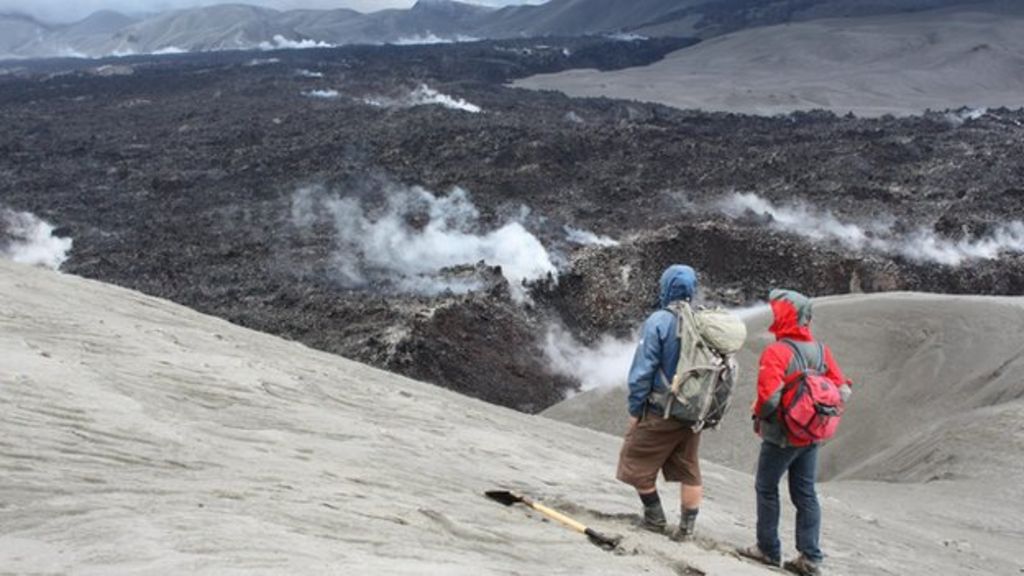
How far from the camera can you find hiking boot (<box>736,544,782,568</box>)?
15.8 ft

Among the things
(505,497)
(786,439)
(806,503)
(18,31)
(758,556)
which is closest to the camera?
(786,439)

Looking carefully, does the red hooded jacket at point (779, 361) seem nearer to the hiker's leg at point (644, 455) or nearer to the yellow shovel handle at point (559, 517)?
the hiker's leg at point (644, 455)

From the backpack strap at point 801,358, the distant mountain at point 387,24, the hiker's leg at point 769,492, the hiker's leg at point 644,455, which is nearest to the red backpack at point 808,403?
the backpack strap at point 801,358

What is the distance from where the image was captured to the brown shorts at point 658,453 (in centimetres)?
454

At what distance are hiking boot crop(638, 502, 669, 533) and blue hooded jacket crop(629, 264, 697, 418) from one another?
26.0 inches

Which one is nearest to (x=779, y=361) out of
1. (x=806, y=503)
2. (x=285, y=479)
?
(x=806, y=503)

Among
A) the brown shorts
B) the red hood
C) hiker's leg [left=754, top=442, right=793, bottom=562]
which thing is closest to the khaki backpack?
the brown shorts

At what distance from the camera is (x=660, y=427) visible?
451 centimetres

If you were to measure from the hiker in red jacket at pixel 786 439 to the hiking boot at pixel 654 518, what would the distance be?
449mm

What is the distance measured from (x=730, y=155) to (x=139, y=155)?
63.9 ft

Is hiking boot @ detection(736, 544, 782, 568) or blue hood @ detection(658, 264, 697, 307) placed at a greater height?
blue hood @ detection(658, 264, 697, 307)

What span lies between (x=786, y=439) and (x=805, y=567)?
0.80m

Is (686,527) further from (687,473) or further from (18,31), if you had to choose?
(18,31)

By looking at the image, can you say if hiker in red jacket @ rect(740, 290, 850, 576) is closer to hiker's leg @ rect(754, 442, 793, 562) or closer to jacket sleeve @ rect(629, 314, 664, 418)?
hiker's leg @ rect(754, 442, 793, 562)
